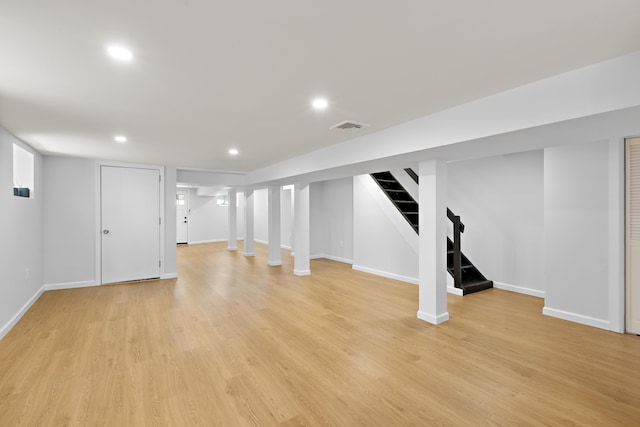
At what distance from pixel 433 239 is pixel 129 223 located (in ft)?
18.1

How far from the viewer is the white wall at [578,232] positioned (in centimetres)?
341

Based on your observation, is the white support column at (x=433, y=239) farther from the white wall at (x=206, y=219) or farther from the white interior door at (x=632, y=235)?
the white wall at (x=206, y=219)

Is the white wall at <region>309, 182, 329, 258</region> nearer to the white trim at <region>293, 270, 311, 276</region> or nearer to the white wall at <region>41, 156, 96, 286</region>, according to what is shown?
the white trim at <region>293, 270, 311, 276</region>

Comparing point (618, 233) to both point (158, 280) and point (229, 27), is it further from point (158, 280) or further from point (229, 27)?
point (158, 280)

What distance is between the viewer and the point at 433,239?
11.7 ft

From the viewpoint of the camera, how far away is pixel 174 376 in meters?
2.48

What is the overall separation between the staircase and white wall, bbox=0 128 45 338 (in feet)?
18.1

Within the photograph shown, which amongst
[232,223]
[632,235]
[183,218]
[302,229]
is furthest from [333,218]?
[183,218]

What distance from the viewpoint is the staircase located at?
15.8ft

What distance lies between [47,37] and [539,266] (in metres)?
5.97

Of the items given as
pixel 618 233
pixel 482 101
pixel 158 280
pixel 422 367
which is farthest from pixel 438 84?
pixel 158 280

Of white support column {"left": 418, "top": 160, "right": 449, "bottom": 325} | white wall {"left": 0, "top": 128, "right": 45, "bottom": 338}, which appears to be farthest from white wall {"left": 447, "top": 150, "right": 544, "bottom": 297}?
white wall {"left": 0, "top": 128, "right": 45, "bottom": 338}

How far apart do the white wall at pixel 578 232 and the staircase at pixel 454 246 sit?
3.89 feet

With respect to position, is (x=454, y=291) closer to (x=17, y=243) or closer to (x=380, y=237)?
(x=380, y=237)
